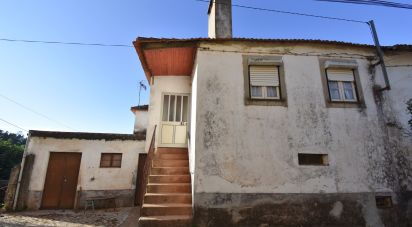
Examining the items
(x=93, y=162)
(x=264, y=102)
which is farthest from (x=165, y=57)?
(x=93, y=162)

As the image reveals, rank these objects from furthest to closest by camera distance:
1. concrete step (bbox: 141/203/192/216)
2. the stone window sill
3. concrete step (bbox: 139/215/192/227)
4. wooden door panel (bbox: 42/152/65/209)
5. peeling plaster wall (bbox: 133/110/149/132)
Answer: peeling plaster wall (bbox: 133/110/149/132) < wooden door panel (bbox: 42/152/65/209) < the stone window sill < concrete step (bbox: 141/203/192/216) < concrete step (bbox: 139/215/192/227)

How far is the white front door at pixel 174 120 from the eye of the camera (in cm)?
935

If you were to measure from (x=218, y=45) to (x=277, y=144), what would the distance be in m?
3.48

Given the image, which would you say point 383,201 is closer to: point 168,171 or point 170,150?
point 168,171

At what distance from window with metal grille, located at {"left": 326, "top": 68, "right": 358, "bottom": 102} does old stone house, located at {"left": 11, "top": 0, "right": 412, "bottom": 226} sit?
0.03 m

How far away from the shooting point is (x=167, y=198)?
6102 millimetres

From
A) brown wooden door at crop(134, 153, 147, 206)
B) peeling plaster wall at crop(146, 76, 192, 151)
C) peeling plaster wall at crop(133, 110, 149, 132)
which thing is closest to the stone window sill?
peeling plaster wall at crop(146, 76, 192, 151)

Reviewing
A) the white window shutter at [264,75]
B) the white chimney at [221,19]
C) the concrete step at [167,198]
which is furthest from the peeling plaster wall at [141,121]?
the white window shutter at [264,75]

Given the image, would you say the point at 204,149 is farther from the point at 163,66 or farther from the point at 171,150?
the point at 163,66

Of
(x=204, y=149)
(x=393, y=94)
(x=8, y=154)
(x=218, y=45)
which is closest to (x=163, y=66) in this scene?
(x=218, y=45)

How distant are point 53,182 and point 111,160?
2.51m

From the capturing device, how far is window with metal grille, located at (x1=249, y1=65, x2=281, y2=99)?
685cm

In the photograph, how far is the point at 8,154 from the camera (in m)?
25.6

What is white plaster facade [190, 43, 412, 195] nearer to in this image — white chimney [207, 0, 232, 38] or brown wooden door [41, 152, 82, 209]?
white chimney [207, 0, 232, 38]
